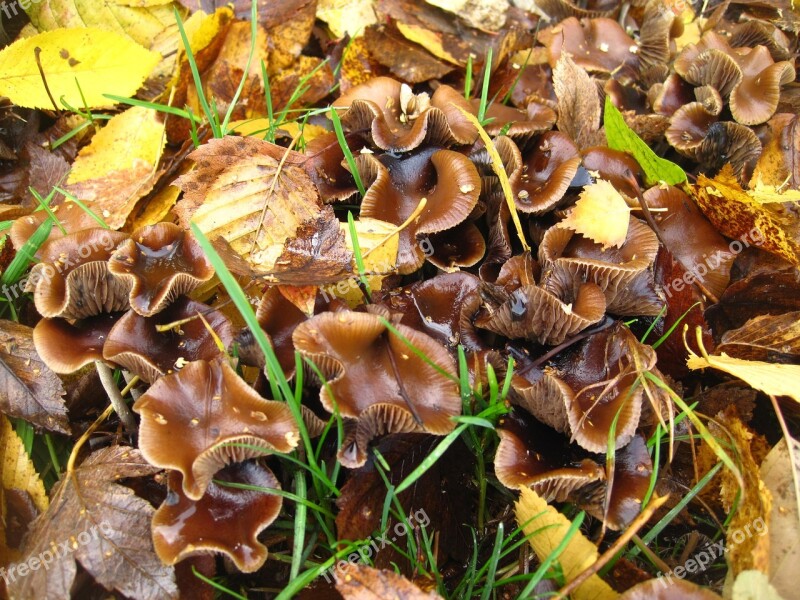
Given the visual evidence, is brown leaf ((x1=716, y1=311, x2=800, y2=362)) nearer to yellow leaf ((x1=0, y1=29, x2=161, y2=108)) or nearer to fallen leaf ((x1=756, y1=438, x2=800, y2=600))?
fallen leaf ((x1=756, y1=438, x2=800, y2=600))

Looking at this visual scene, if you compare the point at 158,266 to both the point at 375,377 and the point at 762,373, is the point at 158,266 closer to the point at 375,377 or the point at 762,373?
the point at 375,377

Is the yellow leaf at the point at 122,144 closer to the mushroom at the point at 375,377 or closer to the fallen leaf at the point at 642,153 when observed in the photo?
the mushroom at the point at 375,377

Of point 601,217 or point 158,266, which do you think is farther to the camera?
point 601,217

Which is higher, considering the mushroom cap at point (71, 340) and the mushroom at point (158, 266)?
the mushroom at point (158, 266)

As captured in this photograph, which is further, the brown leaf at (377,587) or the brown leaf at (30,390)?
the brown leaf at (30,390)

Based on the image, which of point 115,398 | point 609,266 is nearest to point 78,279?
point 115,398

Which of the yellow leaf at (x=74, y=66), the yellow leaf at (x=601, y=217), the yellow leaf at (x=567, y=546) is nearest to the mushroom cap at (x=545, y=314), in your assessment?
the yellow leaf at (x=601, y=217)

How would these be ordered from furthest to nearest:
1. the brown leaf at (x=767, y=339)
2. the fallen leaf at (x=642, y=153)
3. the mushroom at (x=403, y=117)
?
1. the fallen leaf at (x=642, y=153)
2. the mushroom at (x=403, y=117)
3. the brown leaf at (x=767, y=339)
